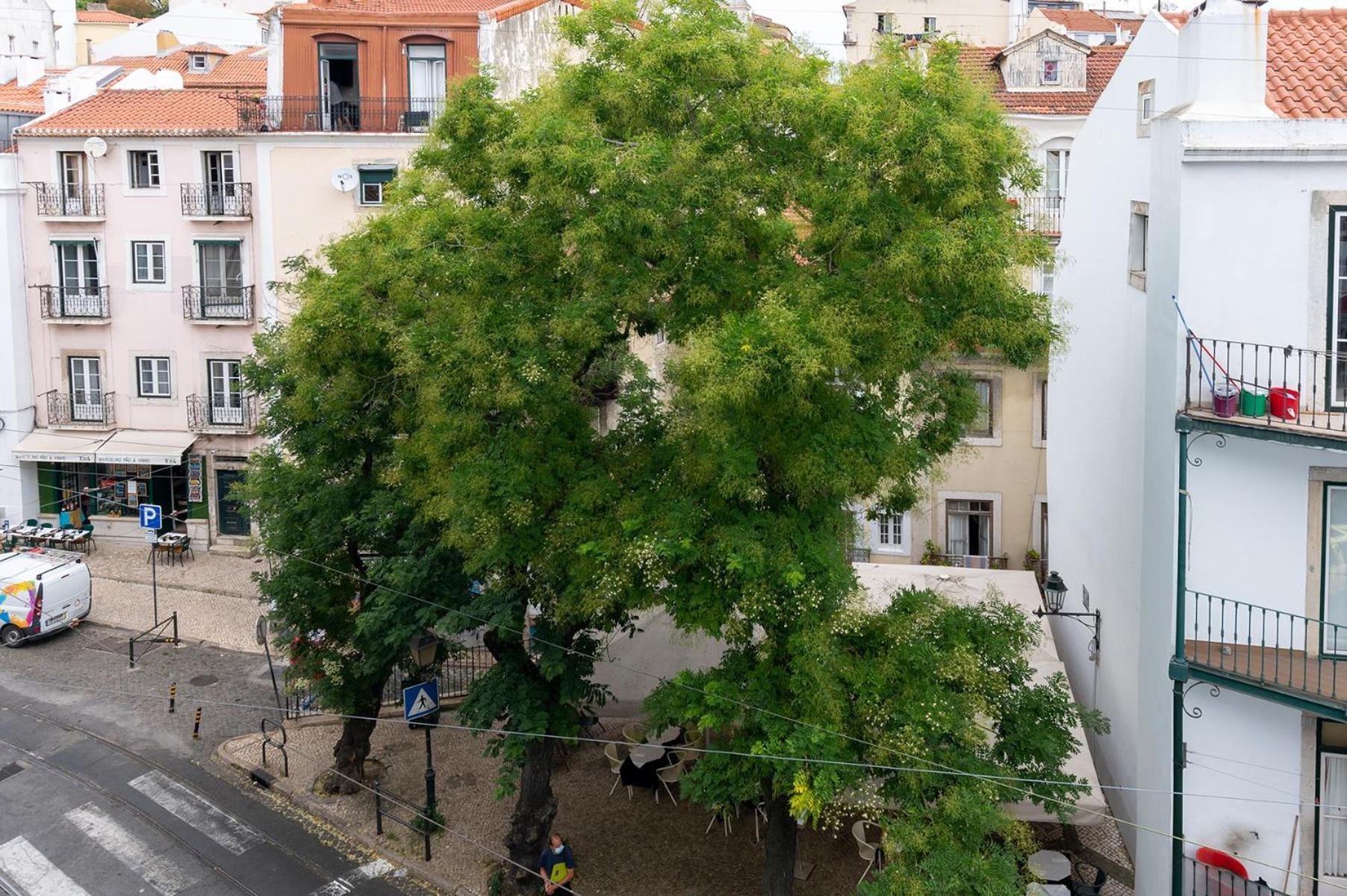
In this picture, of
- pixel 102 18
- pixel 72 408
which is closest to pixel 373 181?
pixel 72 408

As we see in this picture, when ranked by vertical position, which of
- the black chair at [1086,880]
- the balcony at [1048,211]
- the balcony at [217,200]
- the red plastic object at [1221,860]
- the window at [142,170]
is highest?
the window at [142,170]

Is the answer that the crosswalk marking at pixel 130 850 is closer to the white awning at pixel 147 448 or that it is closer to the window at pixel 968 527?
the white awning at pixel 147 448

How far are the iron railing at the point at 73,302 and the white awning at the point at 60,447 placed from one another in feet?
10.3

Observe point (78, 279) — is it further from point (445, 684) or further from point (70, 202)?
point (445, 684)

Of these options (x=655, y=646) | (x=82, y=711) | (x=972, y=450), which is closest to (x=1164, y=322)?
(x=972, y=450)

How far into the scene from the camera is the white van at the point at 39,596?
29.4 meters

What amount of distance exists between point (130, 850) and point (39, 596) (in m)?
10.3

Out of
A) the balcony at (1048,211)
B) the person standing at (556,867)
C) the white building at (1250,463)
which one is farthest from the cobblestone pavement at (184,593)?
the white building at (1250,463)

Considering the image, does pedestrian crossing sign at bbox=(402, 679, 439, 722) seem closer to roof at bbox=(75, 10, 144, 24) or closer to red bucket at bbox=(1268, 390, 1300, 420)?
red bucket at bbox=(1268, 390, 1300, 420)

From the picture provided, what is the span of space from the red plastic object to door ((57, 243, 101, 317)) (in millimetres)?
31175

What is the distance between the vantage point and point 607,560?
16.3 m

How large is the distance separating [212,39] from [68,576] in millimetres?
35552

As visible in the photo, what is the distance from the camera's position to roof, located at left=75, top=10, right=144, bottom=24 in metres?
72.8

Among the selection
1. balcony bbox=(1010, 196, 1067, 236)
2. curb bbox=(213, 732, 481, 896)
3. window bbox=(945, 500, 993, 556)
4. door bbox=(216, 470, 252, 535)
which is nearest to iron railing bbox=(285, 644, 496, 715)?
curb bbox=(213, 732, 481, 896)
